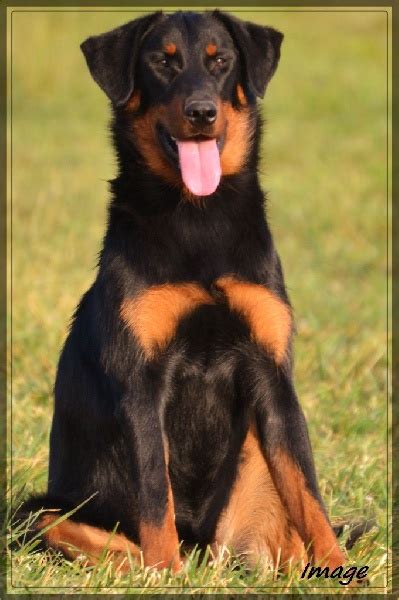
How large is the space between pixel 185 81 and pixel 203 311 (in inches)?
33.0

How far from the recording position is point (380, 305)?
830 cm

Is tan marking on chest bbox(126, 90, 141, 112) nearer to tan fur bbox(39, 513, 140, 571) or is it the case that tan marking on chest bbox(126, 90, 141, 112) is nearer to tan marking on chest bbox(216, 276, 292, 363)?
tan marking on chest bbox(216, 276, 292, 363)

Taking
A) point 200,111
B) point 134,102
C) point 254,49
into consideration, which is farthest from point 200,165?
point 254,49

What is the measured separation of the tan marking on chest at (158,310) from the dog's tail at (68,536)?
0.68 m

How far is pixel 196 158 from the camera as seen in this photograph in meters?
4.11

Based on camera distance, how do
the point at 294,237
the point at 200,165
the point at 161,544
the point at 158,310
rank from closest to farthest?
the point at 161,544
the point at 158,310
the point at 200,165
the point at 294,237

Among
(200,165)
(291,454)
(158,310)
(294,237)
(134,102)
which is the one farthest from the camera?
(294,237)

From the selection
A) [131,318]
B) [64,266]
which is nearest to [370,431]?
[131,318]

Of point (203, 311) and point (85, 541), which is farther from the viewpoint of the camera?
point (85, 541)

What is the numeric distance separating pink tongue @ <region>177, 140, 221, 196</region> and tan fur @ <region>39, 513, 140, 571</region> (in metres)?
1.29

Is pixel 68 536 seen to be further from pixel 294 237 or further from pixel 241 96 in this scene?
pixel 294 237

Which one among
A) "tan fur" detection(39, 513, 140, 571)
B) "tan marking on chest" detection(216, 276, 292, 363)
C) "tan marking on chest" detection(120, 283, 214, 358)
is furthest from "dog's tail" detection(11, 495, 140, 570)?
"tan marking on chest" detection(216, 276, 292, 363)

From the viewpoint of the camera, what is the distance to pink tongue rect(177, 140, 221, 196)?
408 centimetres

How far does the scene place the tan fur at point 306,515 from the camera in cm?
392
